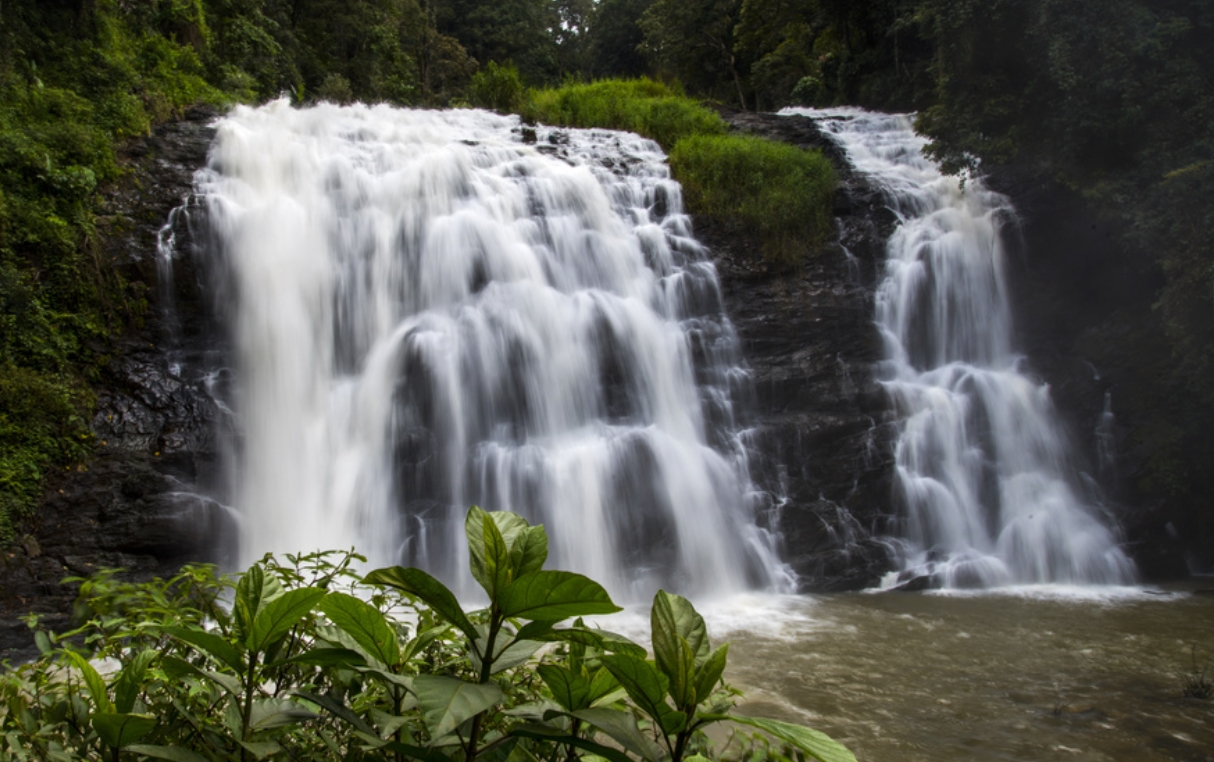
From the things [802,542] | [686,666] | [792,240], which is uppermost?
[792,240]

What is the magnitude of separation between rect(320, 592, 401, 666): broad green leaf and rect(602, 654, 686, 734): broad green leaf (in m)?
0.30

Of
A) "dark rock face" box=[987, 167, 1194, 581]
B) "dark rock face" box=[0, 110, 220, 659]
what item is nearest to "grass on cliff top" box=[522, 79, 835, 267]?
"dark rock face" box=[987, 167, 1194, 581]

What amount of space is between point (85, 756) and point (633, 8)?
3924 cm

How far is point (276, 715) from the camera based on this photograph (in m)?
0.95

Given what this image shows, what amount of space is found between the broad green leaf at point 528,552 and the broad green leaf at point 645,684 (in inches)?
5.2

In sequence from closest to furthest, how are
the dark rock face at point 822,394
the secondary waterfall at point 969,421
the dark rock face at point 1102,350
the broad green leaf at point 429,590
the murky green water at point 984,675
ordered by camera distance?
the broad green leaf at point 429,590 → the murky green water at point 984,675 → the dark rock face at point 822,394 → the secondary waterfall at point 969,421 → the dark rock face at point 1102,350

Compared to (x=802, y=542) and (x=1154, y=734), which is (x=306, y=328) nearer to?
(x=802, y=542)

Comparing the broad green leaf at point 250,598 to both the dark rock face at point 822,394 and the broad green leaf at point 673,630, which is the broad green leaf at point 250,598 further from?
the dark rock face at point 822,394

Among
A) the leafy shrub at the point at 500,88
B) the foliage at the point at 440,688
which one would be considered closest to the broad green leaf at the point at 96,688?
the foliage at the point at 440,688

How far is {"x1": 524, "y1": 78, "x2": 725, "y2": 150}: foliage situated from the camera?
14508 mm

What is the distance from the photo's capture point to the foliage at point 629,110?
47.6 feet

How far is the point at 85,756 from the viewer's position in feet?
3.35

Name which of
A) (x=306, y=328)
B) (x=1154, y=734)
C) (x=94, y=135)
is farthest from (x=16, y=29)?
(x=1154, y=734)

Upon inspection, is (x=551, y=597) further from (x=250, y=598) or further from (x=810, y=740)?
(x=250, y=598)
